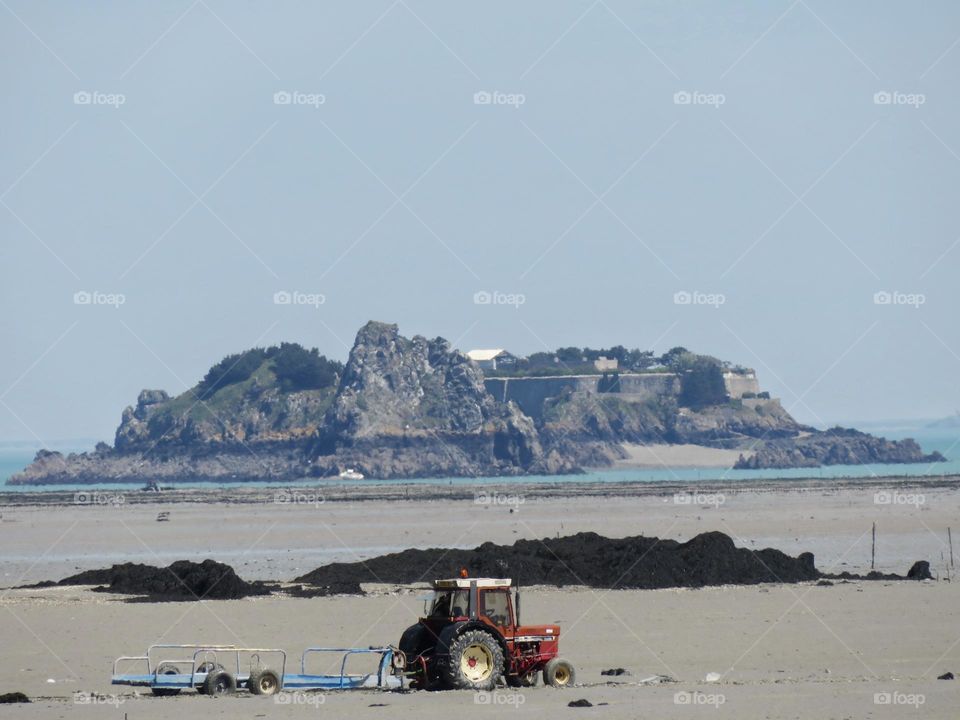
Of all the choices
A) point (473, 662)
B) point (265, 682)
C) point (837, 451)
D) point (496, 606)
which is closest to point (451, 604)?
point (496, 606)

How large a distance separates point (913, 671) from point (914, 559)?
17.5 meters

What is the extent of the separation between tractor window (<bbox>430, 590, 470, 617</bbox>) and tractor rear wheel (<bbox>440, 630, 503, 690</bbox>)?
14.0 inches

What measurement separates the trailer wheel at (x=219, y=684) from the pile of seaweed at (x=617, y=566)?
44.6 feet

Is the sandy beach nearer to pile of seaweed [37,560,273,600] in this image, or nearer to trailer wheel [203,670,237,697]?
trailer wheel [203,670,237,697]

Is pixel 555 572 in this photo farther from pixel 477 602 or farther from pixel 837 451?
pixel 837 451

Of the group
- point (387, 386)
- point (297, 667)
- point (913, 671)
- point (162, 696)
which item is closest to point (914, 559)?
point (913, 671)

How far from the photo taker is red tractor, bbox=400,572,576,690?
58.4 ft

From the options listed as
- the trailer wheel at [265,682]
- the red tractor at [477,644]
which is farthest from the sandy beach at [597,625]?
the red tractor at [477,644]

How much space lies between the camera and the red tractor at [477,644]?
1780 centimetres

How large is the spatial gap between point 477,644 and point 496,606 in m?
0.62

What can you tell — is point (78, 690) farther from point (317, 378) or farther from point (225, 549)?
point (317, 378)

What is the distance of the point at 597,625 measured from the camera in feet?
81.9

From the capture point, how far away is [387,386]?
601 ft

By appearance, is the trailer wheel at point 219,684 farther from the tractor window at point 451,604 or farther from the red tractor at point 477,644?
the tractor window at point 451,604
